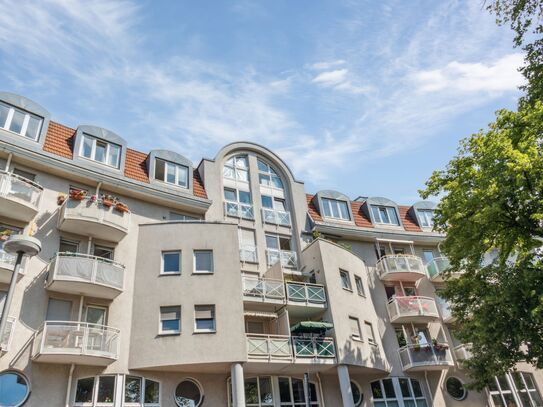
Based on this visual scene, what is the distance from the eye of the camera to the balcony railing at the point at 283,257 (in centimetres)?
2461

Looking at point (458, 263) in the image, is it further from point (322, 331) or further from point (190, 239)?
point (190, 239)

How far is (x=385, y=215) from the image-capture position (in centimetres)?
3131

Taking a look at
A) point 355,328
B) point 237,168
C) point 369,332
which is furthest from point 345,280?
point 237,168

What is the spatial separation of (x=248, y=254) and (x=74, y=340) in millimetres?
10313

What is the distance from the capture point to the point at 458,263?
20438 mm

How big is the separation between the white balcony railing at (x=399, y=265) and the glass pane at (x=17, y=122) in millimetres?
22046

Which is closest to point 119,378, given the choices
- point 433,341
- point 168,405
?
point 168,405

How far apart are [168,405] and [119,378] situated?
234 cm

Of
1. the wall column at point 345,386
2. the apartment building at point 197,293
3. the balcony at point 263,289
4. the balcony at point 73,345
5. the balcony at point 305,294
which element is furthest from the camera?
the balcony at point 305,294

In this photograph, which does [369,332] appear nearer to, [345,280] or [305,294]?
[345,280]

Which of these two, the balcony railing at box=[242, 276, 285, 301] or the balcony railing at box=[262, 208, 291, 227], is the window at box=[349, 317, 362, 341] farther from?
the balcony railing at box=[262, 208, 291, 227]

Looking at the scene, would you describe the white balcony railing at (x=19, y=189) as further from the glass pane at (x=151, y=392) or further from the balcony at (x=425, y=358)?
the balcony at (x=425, y=358)

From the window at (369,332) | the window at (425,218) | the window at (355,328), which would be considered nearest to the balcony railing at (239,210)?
the window at (355,328)

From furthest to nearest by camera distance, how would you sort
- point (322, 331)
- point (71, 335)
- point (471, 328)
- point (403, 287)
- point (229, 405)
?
point (403, 287) < point (322, 331) < point (471, 328) < point (229, 405) < point (71, 335)
